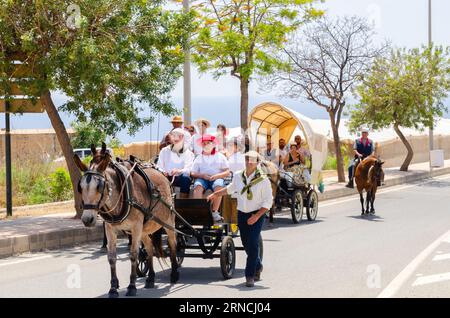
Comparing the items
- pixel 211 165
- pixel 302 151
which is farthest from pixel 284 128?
pixel 211 165

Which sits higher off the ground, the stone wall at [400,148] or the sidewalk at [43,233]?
the stone wall at [400,148]

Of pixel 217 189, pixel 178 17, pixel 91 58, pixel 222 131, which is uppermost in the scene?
pixel 178 17

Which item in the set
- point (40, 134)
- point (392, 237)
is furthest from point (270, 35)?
point (392, 237)

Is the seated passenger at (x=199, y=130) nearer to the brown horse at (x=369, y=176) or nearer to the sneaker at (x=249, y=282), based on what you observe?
the sneaker at (x=249, y=282)

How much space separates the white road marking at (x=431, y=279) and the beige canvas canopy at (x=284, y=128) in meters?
9.45

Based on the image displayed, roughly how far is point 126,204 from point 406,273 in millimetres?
4344

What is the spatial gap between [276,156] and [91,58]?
6.05 metres

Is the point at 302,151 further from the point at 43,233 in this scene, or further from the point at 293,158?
the point at 43,233

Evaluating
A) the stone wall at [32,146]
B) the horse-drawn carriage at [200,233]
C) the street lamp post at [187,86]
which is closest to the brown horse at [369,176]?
the street lamp post at [187,86]

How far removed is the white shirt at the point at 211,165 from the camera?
13172 mm

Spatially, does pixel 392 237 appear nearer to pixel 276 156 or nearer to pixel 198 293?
pixel 276 156

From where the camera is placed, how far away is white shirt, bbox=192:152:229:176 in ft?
43.2

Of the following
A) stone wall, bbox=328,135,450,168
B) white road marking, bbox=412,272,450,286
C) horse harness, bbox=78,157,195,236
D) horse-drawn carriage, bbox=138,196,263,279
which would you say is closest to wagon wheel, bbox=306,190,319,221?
horse-drawn carriage, bbox=138,196,263,279
